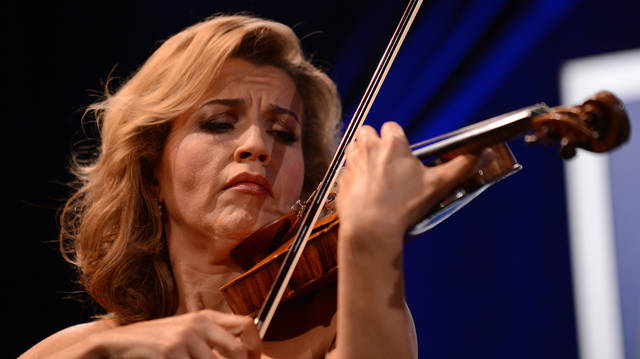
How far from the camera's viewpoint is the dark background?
1.58 metres

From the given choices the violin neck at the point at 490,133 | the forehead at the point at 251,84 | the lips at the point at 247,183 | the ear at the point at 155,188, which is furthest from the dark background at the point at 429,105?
the violin neck at the point at 490,133

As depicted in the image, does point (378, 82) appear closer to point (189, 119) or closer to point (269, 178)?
point (269, 178)

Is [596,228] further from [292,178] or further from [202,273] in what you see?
[202,273]

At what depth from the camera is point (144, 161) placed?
1.17 m

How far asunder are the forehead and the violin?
0.78 feet

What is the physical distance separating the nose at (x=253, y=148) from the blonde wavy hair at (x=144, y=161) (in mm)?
132

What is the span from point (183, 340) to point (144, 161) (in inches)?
21.7

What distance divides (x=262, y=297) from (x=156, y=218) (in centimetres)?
40

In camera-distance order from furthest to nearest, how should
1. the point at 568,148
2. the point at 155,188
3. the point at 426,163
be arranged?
1. the point at 155,188
2. the point at 426,163
3. the point at 568,148

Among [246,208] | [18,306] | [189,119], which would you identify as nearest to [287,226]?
[246,208]

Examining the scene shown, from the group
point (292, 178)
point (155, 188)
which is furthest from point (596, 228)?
point (155, 188)

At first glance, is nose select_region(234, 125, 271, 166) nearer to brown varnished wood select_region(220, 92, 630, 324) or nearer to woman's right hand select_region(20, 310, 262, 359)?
brown varnished wood select_region(220, 92, 630, 324)

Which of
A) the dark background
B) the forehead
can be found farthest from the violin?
the dark background

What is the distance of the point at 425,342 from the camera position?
1.89 m
